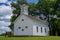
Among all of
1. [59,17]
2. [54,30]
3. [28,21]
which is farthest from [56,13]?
[28,21]

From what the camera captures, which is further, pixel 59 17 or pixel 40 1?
pixel 40 1

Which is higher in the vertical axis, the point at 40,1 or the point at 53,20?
the point at 40,1

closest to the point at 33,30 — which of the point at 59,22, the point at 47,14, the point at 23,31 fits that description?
the point at 23,31

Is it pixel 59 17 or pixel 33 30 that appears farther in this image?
pixel 59 17

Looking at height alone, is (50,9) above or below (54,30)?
above

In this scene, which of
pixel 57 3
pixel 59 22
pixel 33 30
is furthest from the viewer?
pixel 57 3

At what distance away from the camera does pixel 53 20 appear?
193 feet

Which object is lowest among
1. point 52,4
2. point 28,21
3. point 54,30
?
point 54,30

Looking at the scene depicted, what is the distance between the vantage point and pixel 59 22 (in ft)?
177

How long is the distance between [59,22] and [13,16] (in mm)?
16174

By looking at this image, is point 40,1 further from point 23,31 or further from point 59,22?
point 23,31

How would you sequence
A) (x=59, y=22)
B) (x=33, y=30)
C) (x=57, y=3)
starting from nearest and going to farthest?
(x=33, y=30) → (x=59, y=22) → (x=57, y=3)

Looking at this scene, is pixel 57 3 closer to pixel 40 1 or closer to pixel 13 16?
pixel 40 1

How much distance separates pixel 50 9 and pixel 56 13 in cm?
271
